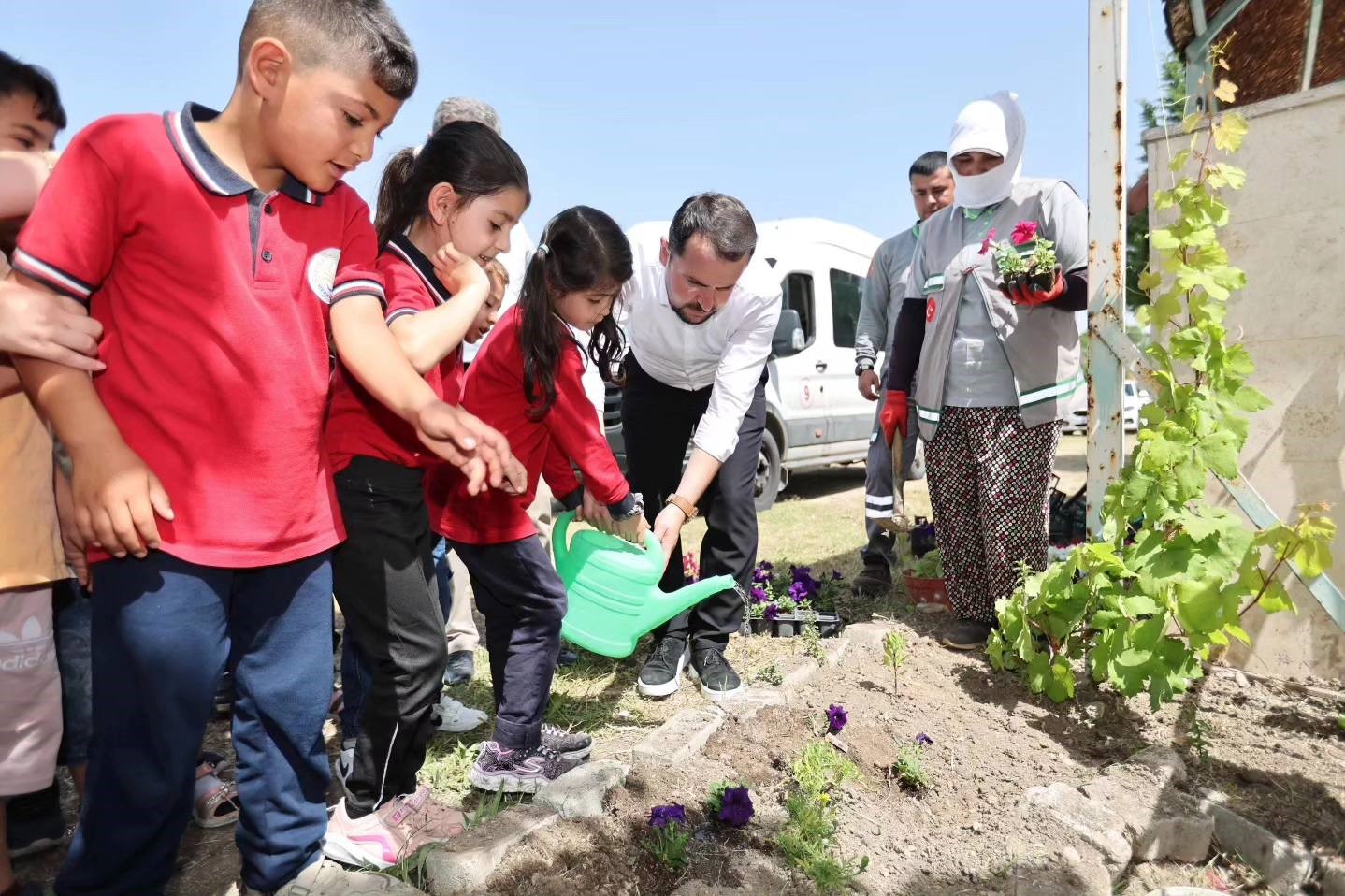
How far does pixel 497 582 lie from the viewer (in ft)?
7.36

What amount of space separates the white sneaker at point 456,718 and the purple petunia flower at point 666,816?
1099 millimetres

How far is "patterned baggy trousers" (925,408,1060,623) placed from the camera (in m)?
3.09

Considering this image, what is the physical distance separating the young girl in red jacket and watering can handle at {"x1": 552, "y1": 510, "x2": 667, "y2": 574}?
183mm

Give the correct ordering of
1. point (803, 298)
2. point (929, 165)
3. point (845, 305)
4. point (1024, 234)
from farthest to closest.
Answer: point (845, 305) → point (803, 298) → point (929, 165) → point (1024, 234)

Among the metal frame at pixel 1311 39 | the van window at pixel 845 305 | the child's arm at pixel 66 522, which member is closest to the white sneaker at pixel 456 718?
the child's arm at pixel 66 522

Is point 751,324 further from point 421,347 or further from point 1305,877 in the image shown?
point 1305,877

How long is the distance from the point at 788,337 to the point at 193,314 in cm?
588

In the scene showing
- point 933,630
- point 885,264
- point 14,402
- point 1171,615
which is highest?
point 885,264

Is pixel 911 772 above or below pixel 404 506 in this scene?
below

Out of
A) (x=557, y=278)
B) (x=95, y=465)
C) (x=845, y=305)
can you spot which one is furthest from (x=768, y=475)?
(x=95, y=465)

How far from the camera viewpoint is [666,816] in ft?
5.95

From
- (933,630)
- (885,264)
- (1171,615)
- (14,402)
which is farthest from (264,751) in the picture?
(885,264)

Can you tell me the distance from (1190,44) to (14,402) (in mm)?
4225

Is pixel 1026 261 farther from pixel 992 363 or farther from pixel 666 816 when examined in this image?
pixel 666 816
